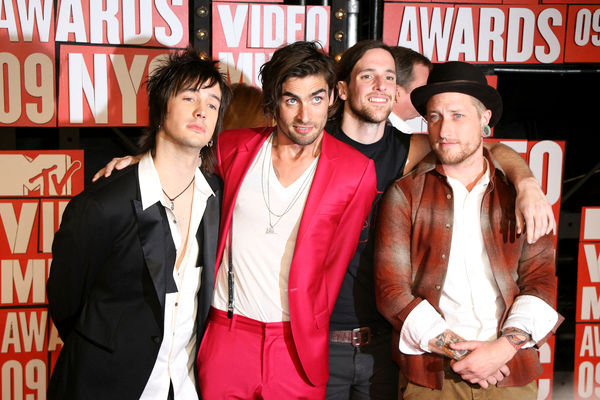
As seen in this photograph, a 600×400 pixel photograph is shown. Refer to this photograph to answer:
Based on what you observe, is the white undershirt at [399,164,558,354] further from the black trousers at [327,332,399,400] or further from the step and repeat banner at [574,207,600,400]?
the step and repeat banner at [574,207,600,400]

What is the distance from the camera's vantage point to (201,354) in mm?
2293

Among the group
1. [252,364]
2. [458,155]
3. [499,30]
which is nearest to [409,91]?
[499,30]

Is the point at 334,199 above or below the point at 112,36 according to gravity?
below

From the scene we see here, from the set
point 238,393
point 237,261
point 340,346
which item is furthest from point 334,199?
point 238,393

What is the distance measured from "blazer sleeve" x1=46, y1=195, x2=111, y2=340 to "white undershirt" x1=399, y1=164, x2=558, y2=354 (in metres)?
1.22

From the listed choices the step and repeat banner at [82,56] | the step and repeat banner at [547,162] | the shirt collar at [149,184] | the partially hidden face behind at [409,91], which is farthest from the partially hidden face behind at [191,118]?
the step and repeat banner at [547,162]

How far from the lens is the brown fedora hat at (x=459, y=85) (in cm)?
225

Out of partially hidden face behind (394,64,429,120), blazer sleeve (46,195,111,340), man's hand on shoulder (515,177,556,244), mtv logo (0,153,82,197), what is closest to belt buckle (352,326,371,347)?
man's hand on shoulder (515,177,556,244)

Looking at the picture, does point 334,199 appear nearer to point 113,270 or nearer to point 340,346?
point 340,346

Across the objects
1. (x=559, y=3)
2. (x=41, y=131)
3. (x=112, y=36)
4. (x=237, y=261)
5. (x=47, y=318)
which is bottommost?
(x=47, y=318)

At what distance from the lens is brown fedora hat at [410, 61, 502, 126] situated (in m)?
2.25

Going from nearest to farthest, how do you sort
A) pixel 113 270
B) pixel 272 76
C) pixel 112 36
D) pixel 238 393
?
pixel 113 270 < pixel 238 393 < pixel 272 76 < pixel 112 36

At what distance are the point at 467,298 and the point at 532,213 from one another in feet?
1.40

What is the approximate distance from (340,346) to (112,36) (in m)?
2.14
